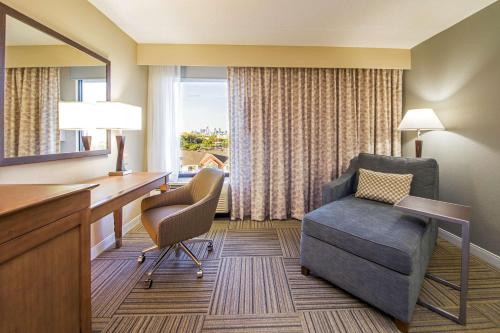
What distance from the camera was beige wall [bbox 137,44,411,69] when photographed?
3.01m

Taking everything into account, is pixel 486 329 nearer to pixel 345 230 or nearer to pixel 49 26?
pixel 345 230

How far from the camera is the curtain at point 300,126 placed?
10.5 feet

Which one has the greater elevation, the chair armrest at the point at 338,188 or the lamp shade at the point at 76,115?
the lamp shade at the point at 76,115

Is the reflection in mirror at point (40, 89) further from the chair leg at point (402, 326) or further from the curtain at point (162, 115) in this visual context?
the chair leg at point (402, 326)

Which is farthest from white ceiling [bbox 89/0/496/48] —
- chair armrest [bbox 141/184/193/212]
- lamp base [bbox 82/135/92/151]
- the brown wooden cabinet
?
the brown wooden cabinet

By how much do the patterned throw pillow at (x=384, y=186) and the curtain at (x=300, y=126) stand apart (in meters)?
0.79

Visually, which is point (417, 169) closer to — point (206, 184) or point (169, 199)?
point (206, 184)

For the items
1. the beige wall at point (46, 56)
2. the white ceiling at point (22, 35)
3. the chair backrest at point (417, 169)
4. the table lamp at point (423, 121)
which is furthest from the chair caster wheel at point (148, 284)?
the table lamp at point (423, 121)

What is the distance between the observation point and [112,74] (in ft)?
8.14

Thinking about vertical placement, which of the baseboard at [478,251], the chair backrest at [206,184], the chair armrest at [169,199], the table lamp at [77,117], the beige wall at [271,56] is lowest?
the baseboard at [478,251]

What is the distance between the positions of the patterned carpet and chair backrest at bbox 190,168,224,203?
585 millimetres

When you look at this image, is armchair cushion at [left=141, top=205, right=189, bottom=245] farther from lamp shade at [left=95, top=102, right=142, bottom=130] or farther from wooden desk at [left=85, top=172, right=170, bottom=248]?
lamp shade at [left=95, top=102, right=142, bottom=130]

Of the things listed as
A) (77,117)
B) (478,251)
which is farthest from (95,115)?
(478,251)

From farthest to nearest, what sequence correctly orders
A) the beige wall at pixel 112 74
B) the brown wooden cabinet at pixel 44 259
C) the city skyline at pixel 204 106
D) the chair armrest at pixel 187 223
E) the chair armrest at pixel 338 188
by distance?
1. the city skyline at pixel 204 106
2. the chair armrest at pixel 338 188
3. the chair armrest at pixel 187 223
4. the beige wall at pixel 112 74
5. the brown wooden cabinet at pixel 44 259
